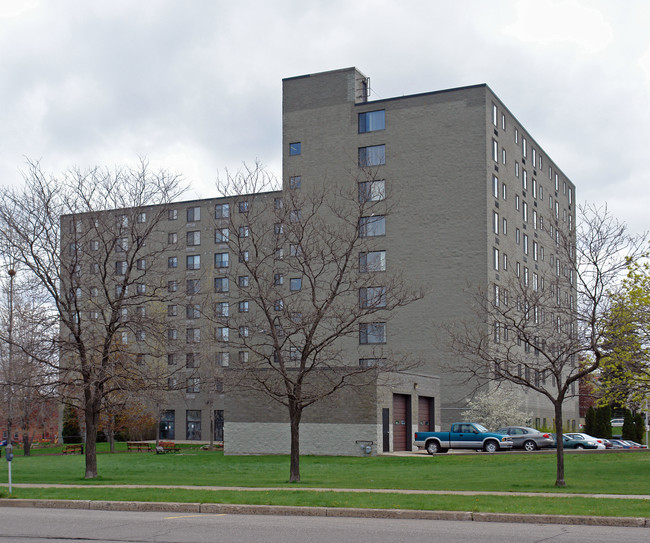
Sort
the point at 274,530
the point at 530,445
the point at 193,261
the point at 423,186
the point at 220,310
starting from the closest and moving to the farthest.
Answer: the point at 274,530, the point at 220,310, the point at 530,445, the point at 423,186, the point at 193,261

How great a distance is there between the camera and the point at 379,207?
60.7 m

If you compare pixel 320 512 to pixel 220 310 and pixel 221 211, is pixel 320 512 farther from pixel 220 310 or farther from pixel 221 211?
pixel 221 211

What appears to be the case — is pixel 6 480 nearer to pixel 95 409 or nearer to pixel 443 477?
pixel 95 409

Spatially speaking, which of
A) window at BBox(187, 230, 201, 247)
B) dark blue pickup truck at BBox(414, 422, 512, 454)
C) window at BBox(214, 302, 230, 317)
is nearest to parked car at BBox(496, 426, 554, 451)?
dark blue pickup truck at BBox(414, 422, 512, 454)

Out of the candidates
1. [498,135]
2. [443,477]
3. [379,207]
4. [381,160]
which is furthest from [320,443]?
[498,135]

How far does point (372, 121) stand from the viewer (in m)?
65.1

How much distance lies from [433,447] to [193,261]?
46.7 metres

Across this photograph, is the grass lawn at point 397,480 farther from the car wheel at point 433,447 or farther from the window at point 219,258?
the window at point 219,258

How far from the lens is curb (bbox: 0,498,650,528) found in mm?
14516

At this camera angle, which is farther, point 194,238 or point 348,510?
point 194,238

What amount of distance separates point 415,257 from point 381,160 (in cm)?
823

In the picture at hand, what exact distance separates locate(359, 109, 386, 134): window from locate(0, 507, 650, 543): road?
51.4 metres

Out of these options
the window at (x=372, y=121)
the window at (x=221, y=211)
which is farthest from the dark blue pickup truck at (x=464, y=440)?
the window at (x=372, y=121)

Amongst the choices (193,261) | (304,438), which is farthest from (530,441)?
(193,261)
